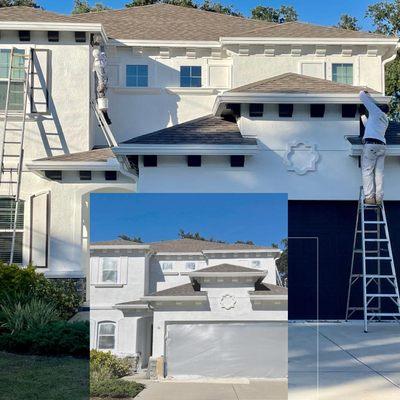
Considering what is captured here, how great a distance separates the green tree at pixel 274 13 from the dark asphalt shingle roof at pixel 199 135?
77.6 feet

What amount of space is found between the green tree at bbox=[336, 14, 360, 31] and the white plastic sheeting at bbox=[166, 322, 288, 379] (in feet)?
111

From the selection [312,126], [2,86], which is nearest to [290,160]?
[312,126]

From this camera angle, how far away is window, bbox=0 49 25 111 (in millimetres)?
19328

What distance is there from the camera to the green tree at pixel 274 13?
4009cm

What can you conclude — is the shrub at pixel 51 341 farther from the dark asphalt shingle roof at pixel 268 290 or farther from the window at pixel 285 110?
the window at pixel 285 110

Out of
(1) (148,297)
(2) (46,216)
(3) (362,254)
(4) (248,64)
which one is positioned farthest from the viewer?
(4) (248,64)

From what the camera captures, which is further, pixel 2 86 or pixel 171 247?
pixel 2 86

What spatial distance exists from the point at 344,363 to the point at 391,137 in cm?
769

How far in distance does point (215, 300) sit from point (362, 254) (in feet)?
32.9

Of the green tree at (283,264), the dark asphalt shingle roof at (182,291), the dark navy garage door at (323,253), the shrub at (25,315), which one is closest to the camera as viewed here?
the dark asphalt shingle roof at (182,291)

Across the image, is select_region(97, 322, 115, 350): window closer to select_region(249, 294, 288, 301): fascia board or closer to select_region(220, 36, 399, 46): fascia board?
select_region(249, 294, 288, 301): fascia board

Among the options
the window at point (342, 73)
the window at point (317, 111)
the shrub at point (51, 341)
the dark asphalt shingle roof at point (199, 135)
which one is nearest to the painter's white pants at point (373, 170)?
the window at point (317, 111)

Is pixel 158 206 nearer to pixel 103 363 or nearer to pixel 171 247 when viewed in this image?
pixel 171 247

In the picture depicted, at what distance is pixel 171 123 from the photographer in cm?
2198
